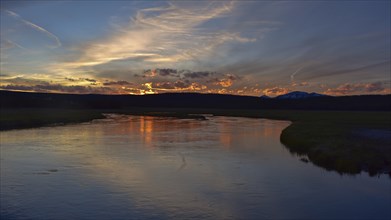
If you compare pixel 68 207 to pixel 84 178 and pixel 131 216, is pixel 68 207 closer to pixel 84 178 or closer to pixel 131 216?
pixel 131 216

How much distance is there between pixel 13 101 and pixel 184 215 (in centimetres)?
14617

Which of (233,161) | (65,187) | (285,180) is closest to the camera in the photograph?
(65,187)

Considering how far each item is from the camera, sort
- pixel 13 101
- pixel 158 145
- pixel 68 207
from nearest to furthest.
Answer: pixel 68 207 → pixel 158 145 → pixel 13 101

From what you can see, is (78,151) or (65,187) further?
(78,151)

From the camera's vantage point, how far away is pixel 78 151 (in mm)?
29594

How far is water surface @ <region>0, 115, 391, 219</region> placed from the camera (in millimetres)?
14070

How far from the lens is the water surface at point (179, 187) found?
14.1m

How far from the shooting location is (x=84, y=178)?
773 inches

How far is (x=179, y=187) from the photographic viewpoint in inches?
707

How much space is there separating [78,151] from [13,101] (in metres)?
128

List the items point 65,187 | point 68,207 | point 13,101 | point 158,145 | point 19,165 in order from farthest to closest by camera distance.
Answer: point 13,101, point 158,145, point 19,165, point 65,187, point 68,207

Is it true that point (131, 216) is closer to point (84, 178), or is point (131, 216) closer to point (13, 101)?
point (84, 178)

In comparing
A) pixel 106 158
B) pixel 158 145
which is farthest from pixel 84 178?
pixel 158 145

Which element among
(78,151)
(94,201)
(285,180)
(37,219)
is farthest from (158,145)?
(37,219)
